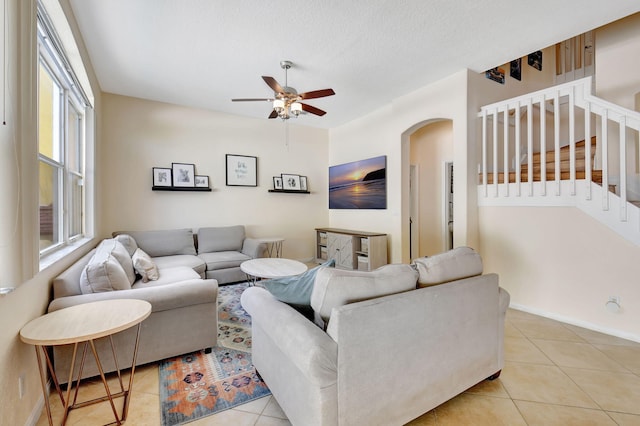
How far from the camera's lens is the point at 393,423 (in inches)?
54.9

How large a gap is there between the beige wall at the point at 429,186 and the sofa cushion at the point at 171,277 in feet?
12.6

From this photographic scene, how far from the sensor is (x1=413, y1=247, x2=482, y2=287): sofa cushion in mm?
1659

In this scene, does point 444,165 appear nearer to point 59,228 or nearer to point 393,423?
point 393,423

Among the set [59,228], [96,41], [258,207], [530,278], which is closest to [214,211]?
[258,207]

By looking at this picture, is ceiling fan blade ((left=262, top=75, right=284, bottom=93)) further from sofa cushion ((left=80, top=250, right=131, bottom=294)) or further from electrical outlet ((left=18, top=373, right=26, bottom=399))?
electrical outlet ((left=18, top=373, right=26, bottom=399))

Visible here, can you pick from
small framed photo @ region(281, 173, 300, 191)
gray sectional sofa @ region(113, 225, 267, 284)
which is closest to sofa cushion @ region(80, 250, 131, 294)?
gray sectional sofa @ region(113, 225, 267, 284)

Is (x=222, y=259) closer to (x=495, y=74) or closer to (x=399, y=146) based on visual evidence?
(x=399, y=146)

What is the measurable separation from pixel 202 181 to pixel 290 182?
1.64 metres

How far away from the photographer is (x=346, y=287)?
54.5 inches

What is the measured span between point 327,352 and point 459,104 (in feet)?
11.4

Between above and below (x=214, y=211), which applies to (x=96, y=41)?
above

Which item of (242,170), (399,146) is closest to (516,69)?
(399,146)

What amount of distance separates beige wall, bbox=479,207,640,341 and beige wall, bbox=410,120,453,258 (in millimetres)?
1651

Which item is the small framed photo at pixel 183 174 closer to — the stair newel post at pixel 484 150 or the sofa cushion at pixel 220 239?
the sofa cushion at pixel 220 239
